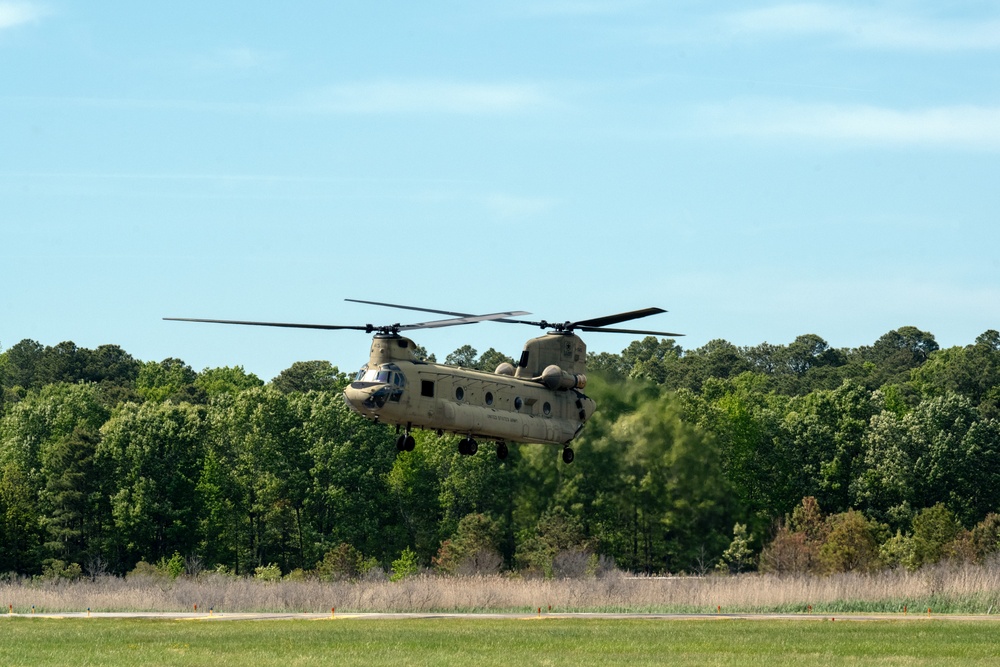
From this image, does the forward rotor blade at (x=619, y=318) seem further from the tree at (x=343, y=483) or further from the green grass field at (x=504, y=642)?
the tree at (x=343, y=483)

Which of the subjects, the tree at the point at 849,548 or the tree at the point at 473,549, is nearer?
the tree at the point at 849,548

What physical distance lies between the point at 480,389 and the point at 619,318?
661cm

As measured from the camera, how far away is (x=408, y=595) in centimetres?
7588

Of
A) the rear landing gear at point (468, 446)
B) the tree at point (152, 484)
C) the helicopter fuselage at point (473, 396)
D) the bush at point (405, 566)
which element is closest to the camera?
the helicopter fuselage at point (473, 396)

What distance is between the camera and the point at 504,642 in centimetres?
5438

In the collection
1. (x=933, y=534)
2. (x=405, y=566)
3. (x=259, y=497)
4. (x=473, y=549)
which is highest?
(x=259, y=497)

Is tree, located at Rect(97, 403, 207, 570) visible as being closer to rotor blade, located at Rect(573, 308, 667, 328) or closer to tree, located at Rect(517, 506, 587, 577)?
tree, located at Rect(517, 506, 587, 577)

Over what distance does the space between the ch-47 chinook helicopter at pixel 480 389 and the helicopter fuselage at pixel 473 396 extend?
32 mm

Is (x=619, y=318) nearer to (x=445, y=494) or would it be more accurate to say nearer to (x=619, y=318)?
(x=619, y=318)

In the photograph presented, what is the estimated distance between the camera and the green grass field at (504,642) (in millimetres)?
47969

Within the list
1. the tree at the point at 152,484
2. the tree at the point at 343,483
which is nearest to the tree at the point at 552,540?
the tree at the point at 343,483

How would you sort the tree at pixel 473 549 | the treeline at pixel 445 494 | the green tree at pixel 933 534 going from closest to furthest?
the green tree at pixel 933 534
the treeline at pixel 445 494
the tree at pixel 473 549

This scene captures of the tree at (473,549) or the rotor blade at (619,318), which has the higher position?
the rotor blade at (619,318)

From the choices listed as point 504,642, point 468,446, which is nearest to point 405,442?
point 468,446
